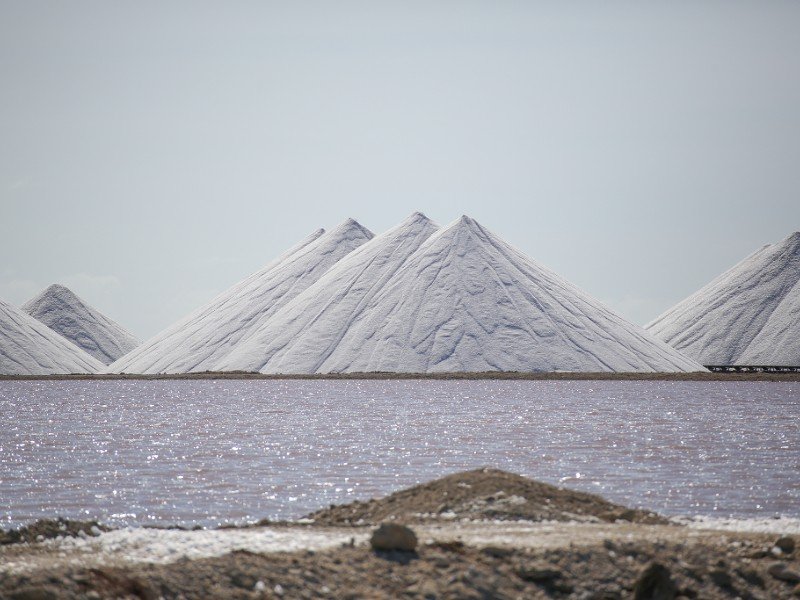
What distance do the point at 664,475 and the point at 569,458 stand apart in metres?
3.72

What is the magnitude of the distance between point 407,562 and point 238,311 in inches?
3434

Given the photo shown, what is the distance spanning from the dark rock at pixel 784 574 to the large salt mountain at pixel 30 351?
9385cm

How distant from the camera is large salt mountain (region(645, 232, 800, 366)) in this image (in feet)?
367

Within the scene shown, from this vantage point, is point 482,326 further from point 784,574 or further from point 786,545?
point 784,574

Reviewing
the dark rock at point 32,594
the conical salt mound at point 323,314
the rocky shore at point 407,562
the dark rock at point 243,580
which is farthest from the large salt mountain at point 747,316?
the dark rock at point 32,594

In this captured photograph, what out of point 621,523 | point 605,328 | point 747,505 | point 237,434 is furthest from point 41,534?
point 605,328

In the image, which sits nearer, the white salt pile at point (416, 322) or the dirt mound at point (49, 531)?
the dirt mound at point (49, 531)

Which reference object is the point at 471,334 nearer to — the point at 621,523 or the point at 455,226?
the point at 455,226

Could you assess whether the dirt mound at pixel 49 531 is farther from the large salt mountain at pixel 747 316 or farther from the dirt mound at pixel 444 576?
the large salt mountain at pixel 747 316

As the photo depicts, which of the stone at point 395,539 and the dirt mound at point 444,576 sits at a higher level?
the stone at point 395,539

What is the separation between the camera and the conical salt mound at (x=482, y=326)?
8056 cm

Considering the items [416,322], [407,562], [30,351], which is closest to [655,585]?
[407,562]

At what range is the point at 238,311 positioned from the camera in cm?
9638

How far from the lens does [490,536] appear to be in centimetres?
1168
